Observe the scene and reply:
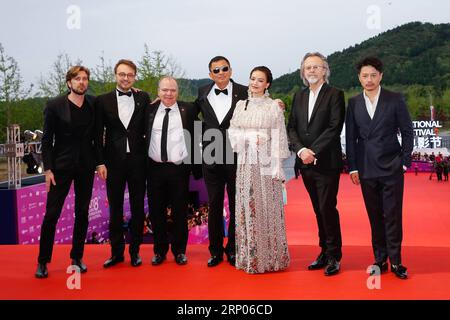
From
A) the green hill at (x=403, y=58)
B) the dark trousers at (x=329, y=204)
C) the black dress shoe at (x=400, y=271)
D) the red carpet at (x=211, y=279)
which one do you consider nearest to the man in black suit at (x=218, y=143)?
the red carpet at (x=211, y=279)

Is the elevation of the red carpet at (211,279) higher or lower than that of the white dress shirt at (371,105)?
lower

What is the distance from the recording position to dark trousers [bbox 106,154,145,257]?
4.38 metres

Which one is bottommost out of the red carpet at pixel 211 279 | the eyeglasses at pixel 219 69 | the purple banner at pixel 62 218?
the purple banner at pixel 62 218

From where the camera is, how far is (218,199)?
4.39 m

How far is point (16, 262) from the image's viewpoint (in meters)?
4.69

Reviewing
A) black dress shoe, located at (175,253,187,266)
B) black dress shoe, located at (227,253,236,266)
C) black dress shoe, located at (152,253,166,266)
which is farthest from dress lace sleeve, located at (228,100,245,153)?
black dress shoe, located at (152,253,166,266)

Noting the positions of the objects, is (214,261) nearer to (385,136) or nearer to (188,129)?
(188,129)

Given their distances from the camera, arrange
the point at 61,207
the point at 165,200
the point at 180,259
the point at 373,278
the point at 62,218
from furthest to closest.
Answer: the point at 62,218
the point at 165,200
the point at 180,259
the point at 61,207
the point at 373,278

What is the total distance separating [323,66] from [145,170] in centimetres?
175

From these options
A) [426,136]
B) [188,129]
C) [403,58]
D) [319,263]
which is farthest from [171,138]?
[403,58]

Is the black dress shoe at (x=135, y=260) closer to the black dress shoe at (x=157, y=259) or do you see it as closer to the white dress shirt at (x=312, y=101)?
the black dress shoe at (x=157, y=259)

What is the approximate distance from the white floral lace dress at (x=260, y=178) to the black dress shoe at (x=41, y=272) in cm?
160

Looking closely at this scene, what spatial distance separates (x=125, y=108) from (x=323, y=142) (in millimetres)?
1710

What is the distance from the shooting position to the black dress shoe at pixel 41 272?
4113 millimetres
